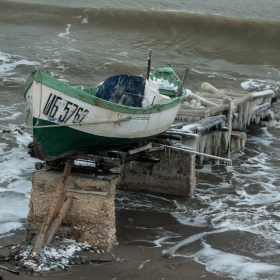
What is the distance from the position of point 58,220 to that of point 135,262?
4.31ft

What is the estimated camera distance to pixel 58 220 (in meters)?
8.88

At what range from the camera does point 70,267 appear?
8.20m

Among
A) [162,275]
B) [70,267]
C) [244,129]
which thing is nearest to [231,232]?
[162,275]

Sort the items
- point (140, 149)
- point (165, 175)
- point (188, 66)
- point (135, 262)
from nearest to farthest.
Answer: point (135, 262) → point (140, 149) → point (165, 175) → point (188, 66)

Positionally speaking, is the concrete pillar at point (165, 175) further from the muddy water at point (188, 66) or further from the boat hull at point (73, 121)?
the boat hull at point (73, 121)

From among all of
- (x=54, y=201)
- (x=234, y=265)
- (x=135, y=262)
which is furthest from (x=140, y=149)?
(x=234, y=265)

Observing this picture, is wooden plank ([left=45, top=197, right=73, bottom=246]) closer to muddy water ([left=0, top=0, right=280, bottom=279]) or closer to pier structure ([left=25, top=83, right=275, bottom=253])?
pier structure ([left=25, top=83, right=275, bottom=253])

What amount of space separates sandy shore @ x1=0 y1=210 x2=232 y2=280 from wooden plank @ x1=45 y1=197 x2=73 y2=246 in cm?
51

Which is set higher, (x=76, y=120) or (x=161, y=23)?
(x=161, y=23)

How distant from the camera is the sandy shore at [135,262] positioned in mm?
8031

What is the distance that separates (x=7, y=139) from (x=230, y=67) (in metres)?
14.6

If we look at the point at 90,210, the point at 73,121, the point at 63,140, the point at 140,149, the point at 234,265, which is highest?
the point at 73,121

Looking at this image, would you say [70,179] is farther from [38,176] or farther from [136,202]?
[136,202]

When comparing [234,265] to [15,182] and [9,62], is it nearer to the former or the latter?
[15,182]
